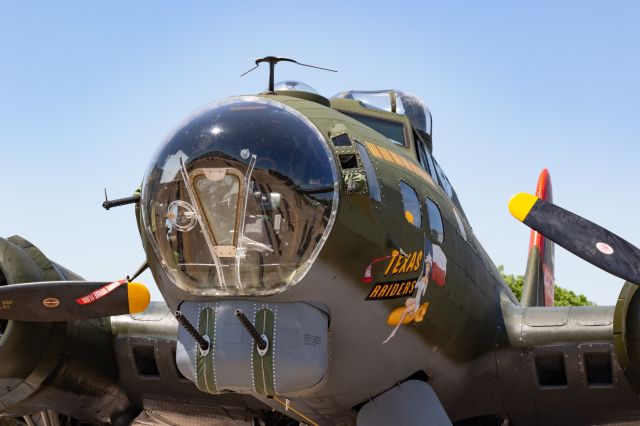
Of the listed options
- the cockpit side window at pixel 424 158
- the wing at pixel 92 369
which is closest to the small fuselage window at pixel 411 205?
the cockpit side window at pixel 424 158

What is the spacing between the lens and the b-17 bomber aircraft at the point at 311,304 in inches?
253

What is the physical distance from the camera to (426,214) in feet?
25.6

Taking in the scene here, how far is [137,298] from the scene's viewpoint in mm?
8789

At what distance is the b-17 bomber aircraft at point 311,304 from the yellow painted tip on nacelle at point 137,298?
0.5 inches

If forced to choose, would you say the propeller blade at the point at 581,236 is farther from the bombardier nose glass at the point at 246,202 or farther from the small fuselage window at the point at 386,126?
the bombardier nose glass at the point at 246,202

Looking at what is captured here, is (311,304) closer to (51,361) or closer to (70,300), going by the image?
(70,300)

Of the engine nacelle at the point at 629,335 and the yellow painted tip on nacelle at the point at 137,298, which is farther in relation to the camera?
the yellow painted tip on nacelle at the point at 137,298

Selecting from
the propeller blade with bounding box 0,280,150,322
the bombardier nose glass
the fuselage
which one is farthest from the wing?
the bombardier nose glass

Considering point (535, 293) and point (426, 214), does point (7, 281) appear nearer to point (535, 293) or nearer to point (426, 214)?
point (426, 214)

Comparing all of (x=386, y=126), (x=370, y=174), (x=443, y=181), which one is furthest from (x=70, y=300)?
(x=443, y=181)

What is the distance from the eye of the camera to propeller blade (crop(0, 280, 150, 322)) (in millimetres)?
8828

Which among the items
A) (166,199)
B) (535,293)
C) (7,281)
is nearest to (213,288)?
(166,199)

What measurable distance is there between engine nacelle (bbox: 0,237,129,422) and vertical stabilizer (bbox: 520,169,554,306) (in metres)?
6.66

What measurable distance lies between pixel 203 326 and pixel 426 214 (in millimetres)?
2291
